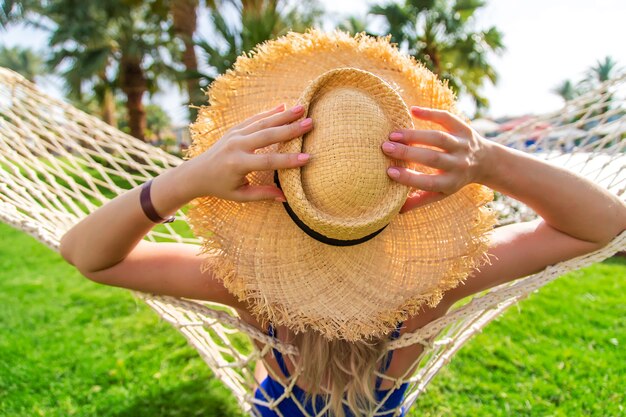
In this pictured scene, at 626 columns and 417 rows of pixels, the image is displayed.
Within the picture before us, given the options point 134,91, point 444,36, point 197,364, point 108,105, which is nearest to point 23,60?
point 108,105

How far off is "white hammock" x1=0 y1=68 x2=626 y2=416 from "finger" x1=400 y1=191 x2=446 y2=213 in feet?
1.11

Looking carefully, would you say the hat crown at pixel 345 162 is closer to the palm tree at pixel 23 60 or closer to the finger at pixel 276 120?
the finger at pixel 276 120

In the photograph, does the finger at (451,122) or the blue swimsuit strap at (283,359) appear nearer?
the finger at (451,122)

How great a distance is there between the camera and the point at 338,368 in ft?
3.16

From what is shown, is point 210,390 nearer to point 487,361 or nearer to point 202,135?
point 487,361

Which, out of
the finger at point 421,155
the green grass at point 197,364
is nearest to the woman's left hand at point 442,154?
the finger at point 421,155

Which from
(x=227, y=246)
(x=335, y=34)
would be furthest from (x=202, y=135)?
(x=335, y=34)

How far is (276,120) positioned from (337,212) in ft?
0.64

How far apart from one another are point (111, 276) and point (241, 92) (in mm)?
492

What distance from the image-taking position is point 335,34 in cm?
90

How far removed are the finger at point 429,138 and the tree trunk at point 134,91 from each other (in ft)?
33.2

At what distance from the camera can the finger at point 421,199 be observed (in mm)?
811

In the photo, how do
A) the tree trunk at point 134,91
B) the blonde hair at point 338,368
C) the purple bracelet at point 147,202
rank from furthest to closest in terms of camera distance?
1. the tree trunk at point 134,91
2. the blonde hair at point 338,368
3. the purple bracelet at point 147,202

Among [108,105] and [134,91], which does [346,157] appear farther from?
[108,105]
